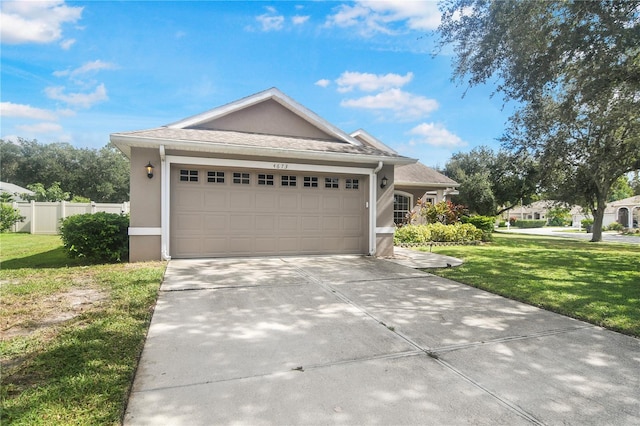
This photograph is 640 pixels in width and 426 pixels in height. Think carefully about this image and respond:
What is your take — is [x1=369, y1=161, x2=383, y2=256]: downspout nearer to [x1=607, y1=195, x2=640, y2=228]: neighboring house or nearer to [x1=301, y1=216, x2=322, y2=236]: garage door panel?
[x1=301, y1=216, x2=322, y2=236]: garage door panel

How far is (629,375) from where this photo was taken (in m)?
2.88

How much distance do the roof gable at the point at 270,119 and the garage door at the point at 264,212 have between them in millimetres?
1756

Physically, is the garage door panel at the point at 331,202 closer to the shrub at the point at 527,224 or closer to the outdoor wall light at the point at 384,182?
the outdoor wall light at the point at 384,182

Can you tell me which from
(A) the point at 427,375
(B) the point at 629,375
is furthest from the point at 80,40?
(B) the point at 629,375

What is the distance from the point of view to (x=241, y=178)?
8.80 meters

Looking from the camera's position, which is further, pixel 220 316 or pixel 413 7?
pixel 413 7

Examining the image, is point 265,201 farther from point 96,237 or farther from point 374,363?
point 374,363

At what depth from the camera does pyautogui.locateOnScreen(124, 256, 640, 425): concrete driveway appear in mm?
2289

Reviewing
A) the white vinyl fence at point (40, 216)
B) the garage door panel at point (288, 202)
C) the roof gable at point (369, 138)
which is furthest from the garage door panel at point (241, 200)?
the white vinyl fence at point (40, 216)

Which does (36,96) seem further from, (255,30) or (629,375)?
(629,375)

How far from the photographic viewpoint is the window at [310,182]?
9383 millimetres

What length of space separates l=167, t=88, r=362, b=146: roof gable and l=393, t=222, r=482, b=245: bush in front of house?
519 centimetres

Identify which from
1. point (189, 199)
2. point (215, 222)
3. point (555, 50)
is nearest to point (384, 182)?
point (215, 222)

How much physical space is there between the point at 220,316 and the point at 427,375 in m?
2.59
